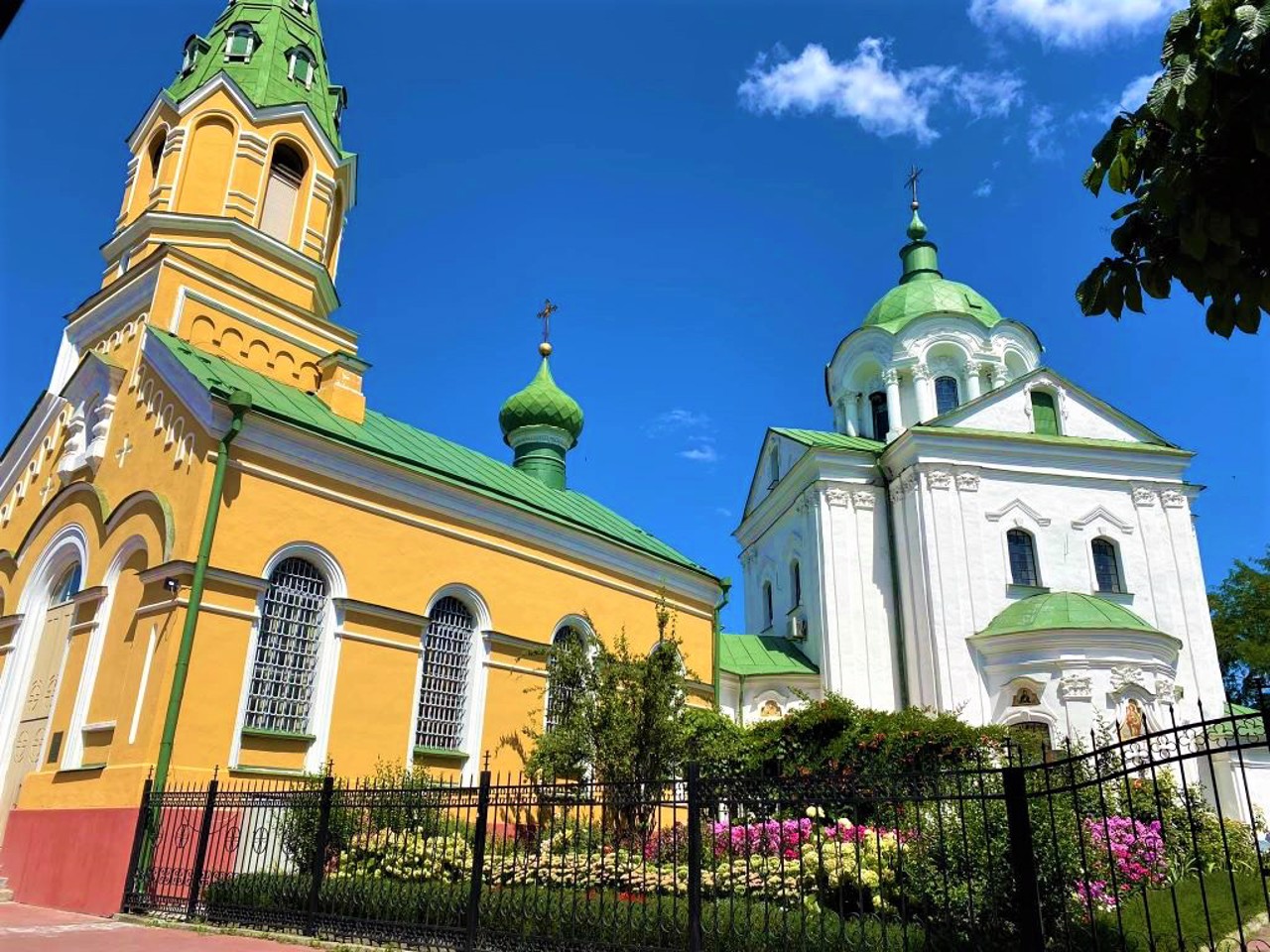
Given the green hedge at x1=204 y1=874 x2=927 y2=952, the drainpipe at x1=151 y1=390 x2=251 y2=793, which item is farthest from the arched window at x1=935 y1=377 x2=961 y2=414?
the green hedge at x1=204 y1=874 x2=927 y2=952

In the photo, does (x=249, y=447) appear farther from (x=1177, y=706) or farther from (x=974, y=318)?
(x=974, y=318)

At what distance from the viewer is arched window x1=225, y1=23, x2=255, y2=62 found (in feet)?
61.3

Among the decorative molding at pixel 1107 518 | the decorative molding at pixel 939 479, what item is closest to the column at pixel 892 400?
the decorative molding at pixel 939 479

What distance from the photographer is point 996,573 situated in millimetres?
22938

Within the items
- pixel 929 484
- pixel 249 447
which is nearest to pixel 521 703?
pixel 249 447

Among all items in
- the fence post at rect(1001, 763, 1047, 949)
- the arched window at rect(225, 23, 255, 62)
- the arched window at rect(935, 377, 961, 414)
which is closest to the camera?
the fence post at rect(1001, 763, 1047, 949)

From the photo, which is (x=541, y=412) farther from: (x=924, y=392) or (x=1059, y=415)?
(x=1059, y=415)

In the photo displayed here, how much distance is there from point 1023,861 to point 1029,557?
1929cm

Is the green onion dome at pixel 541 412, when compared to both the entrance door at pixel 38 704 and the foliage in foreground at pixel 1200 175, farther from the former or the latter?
the foliage in foreground at pixel 1200 175

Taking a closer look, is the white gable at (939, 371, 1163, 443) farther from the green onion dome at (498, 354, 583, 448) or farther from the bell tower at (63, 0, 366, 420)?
the bell tower at (63, 0, 366, 420)

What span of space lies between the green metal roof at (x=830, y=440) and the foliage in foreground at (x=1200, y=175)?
2075cm

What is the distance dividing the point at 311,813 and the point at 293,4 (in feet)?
56.5

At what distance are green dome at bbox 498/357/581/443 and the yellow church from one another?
17.2 ft

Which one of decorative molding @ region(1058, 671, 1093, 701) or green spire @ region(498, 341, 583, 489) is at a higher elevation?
green spire @ region(498, 341, 583, 489)
